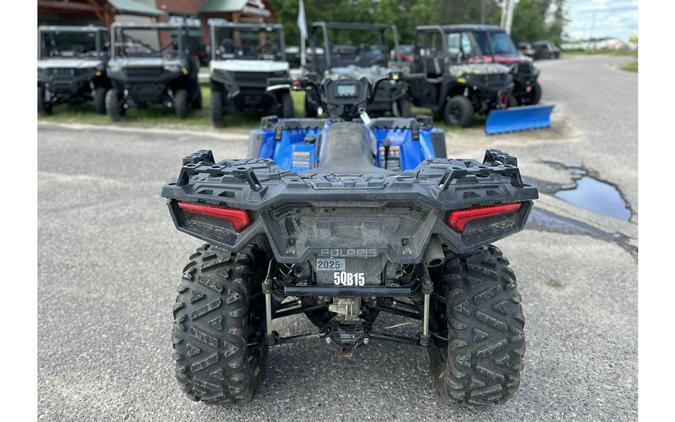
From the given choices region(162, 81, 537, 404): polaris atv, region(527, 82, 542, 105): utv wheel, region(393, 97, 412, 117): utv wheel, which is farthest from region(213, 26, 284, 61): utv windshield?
region(162, 81, 537, 404): polaris atv

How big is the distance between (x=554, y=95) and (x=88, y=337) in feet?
51.2

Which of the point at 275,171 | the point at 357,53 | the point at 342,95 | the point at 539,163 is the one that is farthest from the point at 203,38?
the point at 275,171

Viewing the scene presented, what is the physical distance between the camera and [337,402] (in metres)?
2.65

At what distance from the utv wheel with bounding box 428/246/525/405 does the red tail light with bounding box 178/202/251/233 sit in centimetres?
100

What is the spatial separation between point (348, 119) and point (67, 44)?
35.8 feet

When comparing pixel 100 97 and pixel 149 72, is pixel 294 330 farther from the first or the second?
pixel 100 97

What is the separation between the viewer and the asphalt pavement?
8.64 feet

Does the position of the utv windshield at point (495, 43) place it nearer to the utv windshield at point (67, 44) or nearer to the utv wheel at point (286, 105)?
the utv wheel at point (286, 105)

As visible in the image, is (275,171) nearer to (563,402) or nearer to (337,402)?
(337,402)

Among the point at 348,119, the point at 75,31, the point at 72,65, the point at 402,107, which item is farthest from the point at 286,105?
the point at 348,119

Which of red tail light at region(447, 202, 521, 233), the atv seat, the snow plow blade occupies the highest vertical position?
the snow plow blade

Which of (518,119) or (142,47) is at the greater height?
(142,47)

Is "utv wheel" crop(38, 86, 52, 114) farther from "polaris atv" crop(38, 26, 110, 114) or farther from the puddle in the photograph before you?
the puddle

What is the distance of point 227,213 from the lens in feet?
6.82
